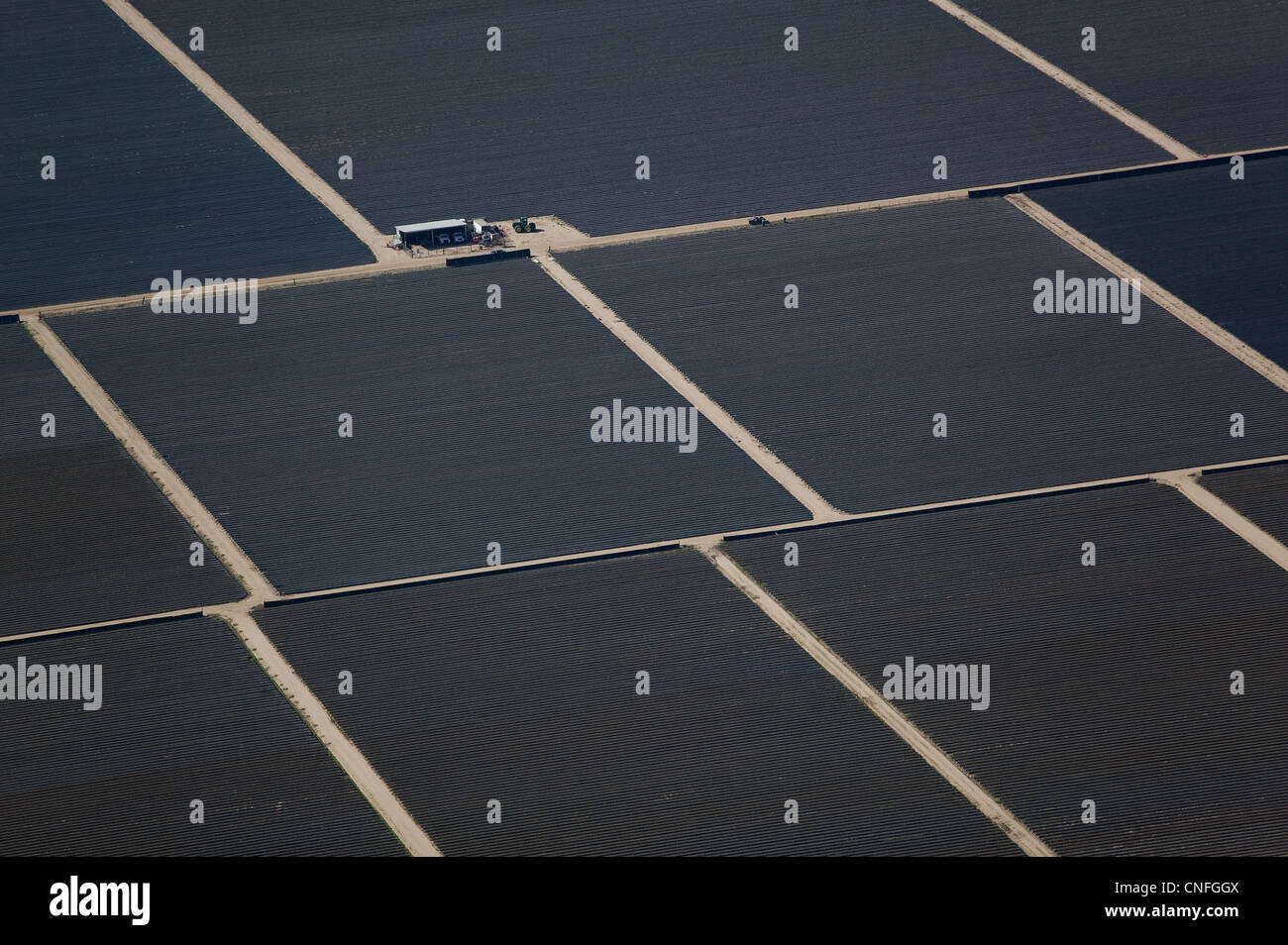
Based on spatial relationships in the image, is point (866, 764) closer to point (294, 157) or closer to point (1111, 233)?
point (1111, 233)

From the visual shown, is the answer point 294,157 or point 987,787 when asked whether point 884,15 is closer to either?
point 294,157

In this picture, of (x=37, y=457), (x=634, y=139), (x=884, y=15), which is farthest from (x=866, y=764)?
(x=884, y=15)

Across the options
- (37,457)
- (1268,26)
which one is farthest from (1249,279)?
(37,457)

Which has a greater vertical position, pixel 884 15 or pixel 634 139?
pixel 884 15

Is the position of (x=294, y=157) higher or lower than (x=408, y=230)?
higher

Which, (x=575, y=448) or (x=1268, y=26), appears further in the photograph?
(x=1268, y=26)
